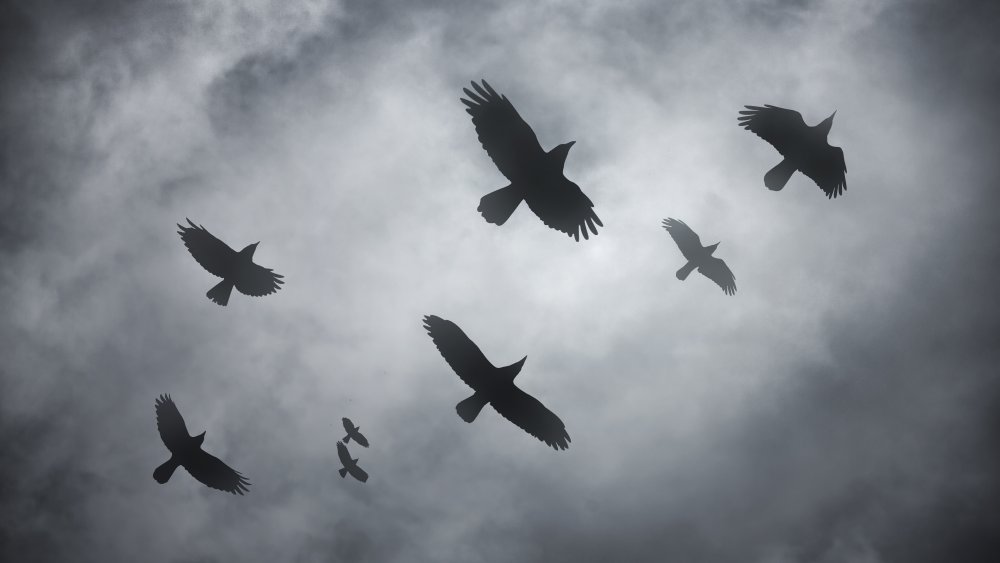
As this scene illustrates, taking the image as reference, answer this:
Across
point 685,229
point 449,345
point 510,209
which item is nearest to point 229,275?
point 449,345

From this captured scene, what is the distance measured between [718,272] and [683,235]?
141 cm

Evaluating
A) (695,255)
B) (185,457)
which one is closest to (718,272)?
(695,255)

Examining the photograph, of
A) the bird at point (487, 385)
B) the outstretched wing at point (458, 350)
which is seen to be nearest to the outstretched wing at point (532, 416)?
the bird at point (487, 385)

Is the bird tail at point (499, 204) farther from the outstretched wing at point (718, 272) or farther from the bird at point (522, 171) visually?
the outstretched wing at point (718, 272)

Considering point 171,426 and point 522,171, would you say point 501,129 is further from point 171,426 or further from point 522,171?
point 171,426

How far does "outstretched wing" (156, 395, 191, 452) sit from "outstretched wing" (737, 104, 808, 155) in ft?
36.3

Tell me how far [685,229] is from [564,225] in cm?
556

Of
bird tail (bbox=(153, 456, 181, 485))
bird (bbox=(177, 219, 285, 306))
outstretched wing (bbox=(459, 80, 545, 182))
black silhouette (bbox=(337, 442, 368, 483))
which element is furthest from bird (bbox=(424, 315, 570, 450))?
black silhouette (bbox=(337, 442, 368, 483))

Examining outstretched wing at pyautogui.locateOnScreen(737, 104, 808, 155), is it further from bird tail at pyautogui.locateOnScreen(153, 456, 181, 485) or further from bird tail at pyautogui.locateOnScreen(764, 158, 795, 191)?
bird tail at pyautogui.locateOnScreen(153, 456, 181, 485)

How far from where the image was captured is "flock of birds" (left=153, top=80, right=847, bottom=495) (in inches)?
313

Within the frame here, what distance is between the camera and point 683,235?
13.2 metres

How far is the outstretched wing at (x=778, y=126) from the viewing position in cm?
1010

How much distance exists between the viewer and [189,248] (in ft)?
34.8

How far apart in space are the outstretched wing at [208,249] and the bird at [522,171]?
5.32 metres
